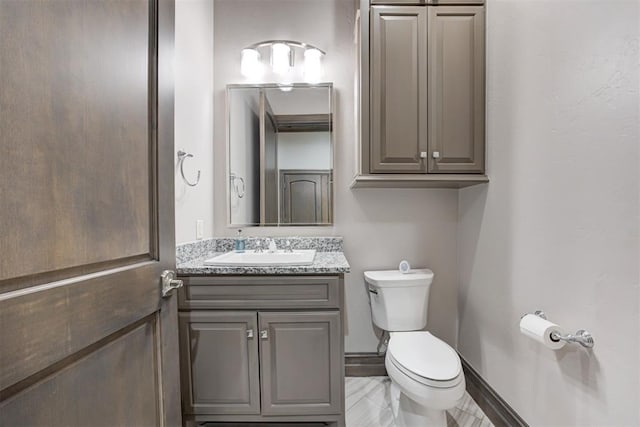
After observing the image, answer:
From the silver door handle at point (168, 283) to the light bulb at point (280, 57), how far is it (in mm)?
1556

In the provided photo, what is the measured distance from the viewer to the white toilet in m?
1.33

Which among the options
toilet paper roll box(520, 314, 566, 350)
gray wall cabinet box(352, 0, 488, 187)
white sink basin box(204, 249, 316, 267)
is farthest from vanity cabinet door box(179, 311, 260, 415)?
toilet paper roll box(520, 314, 566, 350)

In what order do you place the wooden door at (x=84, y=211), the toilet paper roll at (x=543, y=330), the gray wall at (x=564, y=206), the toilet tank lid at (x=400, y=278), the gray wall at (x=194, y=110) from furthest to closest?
1. the toilet tank lid at (x=400, y=278)
2. the gray wall at (x=194, y=110)
3. the toilet paper roll at (x=543, y=330)
4. the gray wall at (x=564, y=206)
5. the wooden door at (x=84, y=211)

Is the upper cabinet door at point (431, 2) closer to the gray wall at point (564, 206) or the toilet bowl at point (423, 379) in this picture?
the gray wall at point (564, 206)

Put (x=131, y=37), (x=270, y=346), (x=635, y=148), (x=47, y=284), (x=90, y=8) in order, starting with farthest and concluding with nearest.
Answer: (x=270, y=346) < (x=635, y=148) < (x=131, y=37) < (x=90, y=8) < (x=47, y=284)

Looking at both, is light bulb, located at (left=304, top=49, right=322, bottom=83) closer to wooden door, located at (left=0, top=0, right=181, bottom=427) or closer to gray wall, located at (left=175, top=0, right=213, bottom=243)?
gray wall, located at (left=175, top=0, right=213, bottom=243)

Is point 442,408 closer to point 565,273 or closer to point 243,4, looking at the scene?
point 565,273

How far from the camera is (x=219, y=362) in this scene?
4.86 feet

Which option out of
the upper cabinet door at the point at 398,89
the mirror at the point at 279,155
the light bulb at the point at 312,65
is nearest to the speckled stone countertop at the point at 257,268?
the mirror at the point at 279,155

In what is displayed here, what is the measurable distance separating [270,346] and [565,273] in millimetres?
1246

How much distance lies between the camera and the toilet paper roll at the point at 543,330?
111cm

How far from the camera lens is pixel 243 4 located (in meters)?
2.12

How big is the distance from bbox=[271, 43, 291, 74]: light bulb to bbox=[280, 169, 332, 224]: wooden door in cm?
66

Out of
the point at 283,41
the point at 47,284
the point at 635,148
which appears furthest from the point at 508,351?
the point at 283,41
